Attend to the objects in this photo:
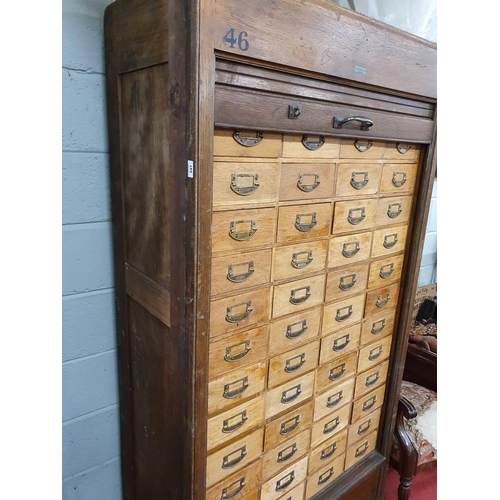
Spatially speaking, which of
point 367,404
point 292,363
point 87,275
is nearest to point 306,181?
point 292,363

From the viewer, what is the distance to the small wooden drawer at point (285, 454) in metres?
1.38

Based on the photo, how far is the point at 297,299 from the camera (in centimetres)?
128

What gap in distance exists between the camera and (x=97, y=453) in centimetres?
159

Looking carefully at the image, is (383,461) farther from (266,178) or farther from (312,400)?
(266,178)

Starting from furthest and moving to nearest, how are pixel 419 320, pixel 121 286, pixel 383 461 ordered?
pixel 419 320, pixel 383 461, pixel 121 286

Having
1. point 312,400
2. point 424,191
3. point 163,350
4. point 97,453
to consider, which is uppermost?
point 424,191

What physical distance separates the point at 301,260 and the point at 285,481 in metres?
0.82

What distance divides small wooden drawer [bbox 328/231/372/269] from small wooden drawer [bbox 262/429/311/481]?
0.63m

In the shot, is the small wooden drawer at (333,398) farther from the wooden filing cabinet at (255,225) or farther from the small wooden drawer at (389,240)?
the small wooden drawer at (389,240)

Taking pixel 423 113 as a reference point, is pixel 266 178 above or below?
below

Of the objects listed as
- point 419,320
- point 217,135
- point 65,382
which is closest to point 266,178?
point 217,135

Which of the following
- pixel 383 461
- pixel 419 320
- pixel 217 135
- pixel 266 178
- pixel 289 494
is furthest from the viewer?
pixel 419 320

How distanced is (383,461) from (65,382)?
1372mm

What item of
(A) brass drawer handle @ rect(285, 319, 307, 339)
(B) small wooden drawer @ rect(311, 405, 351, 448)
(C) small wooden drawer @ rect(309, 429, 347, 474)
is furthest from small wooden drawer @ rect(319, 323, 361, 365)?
(C) small wooden drawer @ rect(309, 429, 347, 474)
